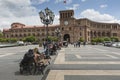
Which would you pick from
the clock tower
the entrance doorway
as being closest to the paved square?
the clock tower

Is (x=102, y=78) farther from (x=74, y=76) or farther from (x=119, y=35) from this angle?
(x=119, y=35)

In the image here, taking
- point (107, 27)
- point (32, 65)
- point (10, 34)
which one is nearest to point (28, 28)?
point (10, 34)

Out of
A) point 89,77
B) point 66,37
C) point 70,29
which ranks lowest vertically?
point 89,77

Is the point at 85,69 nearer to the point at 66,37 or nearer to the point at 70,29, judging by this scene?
the point at 70,29

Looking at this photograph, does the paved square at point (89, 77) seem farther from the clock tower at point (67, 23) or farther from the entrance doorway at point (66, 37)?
the entrance doorway at point (66, 37)

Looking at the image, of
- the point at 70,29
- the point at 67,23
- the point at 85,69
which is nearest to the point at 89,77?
the point at 85,69

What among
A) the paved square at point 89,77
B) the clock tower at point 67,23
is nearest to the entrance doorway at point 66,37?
the clock tower at point 67,23

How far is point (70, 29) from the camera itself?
4946 inches

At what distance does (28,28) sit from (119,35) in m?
55.6

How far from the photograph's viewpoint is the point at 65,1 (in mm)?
33625

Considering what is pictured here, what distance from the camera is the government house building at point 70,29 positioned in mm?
124688

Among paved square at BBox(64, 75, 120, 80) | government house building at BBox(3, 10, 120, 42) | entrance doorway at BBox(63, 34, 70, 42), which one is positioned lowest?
paved square at BBox(64, 75, 120, 80)

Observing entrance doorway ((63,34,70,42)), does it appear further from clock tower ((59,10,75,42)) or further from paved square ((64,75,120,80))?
paved square ((64,75,120,80))

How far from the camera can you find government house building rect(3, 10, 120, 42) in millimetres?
124688
